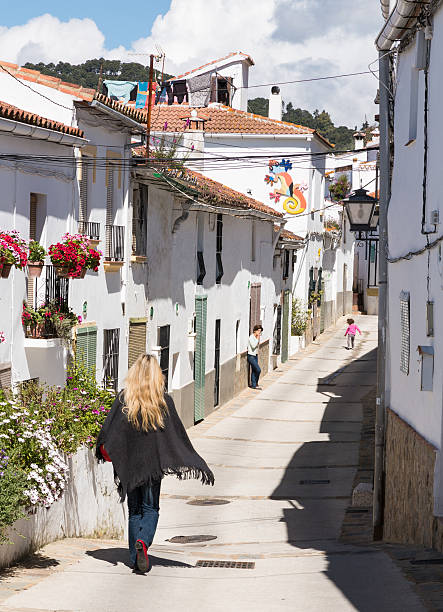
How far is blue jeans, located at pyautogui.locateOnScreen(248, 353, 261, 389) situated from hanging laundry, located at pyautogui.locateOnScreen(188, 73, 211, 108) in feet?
53.1

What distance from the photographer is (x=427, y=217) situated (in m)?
10.8

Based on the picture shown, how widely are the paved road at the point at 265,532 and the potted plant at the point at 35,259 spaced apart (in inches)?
165

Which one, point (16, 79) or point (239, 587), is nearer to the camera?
point (239, 587)

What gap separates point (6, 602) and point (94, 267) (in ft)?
28.4

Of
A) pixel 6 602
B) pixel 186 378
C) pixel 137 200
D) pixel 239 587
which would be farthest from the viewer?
pixel 186 378

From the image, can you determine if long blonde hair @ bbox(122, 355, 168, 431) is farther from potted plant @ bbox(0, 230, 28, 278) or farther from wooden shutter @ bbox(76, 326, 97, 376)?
wooden shutter @ bbox(76, 326, 97, 376)

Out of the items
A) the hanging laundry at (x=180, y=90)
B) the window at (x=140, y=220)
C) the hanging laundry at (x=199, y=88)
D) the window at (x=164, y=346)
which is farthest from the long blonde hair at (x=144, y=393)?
the hanging laundry at (x=180, y=90)

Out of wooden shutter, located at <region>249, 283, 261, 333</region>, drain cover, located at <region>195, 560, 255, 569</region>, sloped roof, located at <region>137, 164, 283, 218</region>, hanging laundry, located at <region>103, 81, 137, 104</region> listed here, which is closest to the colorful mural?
hanging laundry, located at <region>103, 81, 137, 104</region>

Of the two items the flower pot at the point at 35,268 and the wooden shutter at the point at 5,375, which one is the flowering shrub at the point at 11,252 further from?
the wooden shutter at the point at 5,375

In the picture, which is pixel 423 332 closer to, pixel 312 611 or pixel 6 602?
pixel 312 611

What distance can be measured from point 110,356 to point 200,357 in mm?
7765

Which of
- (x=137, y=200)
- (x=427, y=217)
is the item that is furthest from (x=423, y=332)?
(x=137, y=200)

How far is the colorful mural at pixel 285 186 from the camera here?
41719 mm

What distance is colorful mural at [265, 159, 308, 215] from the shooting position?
41.7m
